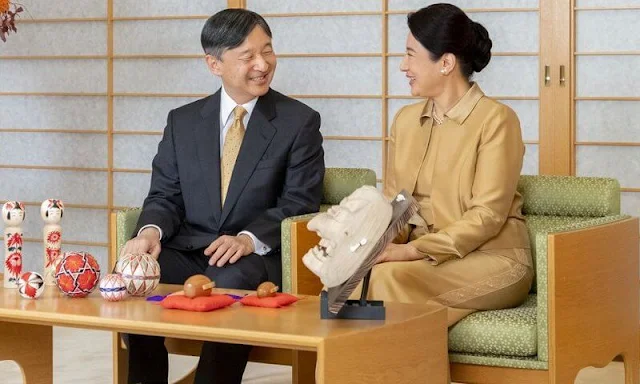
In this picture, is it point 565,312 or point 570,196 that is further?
point 570,196

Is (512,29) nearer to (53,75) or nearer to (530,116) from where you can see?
(530,116)

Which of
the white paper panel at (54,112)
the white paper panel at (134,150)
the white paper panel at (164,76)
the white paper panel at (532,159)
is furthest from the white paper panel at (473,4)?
the white paper panel at (54,112)

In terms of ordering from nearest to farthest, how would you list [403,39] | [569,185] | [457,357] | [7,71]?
[457,357], [569,185], [403,39], [7,71]

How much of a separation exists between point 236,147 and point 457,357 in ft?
3.43

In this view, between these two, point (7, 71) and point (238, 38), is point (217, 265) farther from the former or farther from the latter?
point (7, 71)

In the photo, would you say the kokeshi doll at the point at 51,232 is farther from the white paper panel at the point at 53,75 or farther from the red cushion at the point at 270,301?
the white paper panel at the point at 53,75

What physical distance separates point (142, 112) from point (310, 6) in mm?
963

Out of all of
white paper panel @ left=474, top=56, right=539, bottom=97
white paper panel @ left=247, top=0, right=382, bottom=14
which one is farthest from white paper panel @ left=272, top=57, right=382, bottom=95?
white paper panel @ left=474, top=56, right=539, bottom=97

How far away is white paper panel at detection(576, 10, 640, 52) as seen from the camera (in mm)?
4457

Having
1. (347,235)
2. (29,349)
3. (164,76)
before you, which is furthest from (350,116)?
(347,235)

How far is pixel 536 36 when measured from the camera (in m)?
4.61

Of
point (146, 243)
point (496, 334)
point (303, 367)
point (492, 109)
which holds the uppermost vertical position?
point (492, 109)

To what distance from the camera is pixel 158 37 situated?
541 cm

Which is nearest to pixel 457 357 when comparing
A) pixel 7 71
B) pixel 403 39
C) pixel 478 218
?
pixel 478 218
